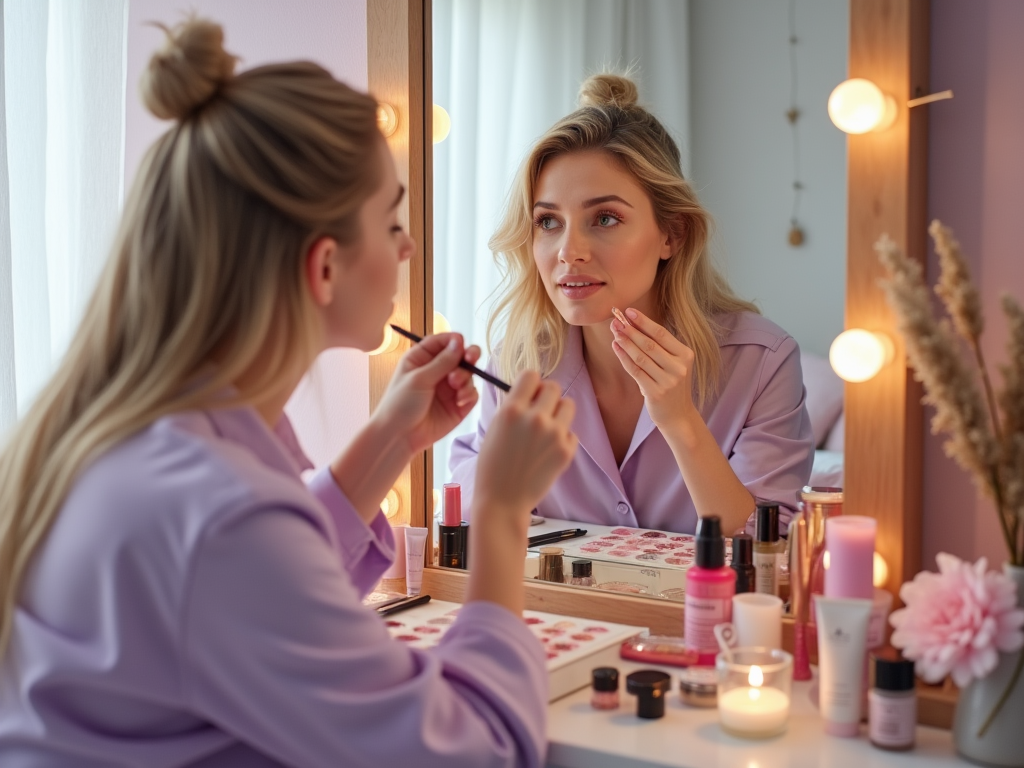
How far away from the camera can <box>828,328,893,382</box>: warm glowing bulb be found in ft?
3.32

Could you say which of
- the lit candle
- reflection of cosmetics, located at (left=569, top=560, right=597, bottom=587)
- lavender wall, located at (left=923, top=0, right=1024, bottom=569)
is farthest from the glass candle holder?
reflection of cosmetics, located at (left=569, top=560, right=597, bottom=587)

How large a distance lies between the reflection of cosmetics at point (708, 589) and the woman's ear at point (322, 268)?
1.33 ft

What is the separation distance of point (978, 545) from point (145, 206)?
2.57ft

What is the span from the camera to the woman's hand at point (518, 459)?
34.2 inches

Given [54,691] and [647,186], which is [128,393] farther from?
[647,186]

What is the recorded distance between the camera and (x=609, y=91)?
129 centimetres

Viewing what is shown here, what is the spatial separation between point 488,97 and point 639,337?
390 mm

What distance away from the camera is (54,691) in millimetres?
736

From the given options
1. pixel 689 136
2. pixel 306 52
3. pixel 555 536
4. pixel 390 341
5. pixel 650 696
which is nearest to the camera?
pixel 650 696

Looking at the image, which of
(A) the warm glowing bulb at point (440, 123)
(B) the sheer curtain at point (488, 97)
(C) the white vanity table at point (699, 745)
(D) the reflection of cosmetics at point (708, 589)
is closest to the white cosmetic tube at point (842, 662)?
(C) the white vanity table at point (699, 745)

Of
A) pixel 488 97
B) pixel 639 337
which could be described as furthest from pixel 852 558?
pixel 488 97

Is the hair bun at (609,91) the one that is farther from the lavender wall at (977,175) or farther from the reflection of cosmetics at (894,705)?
the reflection of cosmetics at (894,705)

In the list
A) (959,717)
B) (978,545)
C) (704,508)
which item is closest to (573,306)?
(704,508)

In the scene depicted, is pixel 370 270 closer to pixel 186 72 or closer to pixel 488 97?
pixel 186 72
